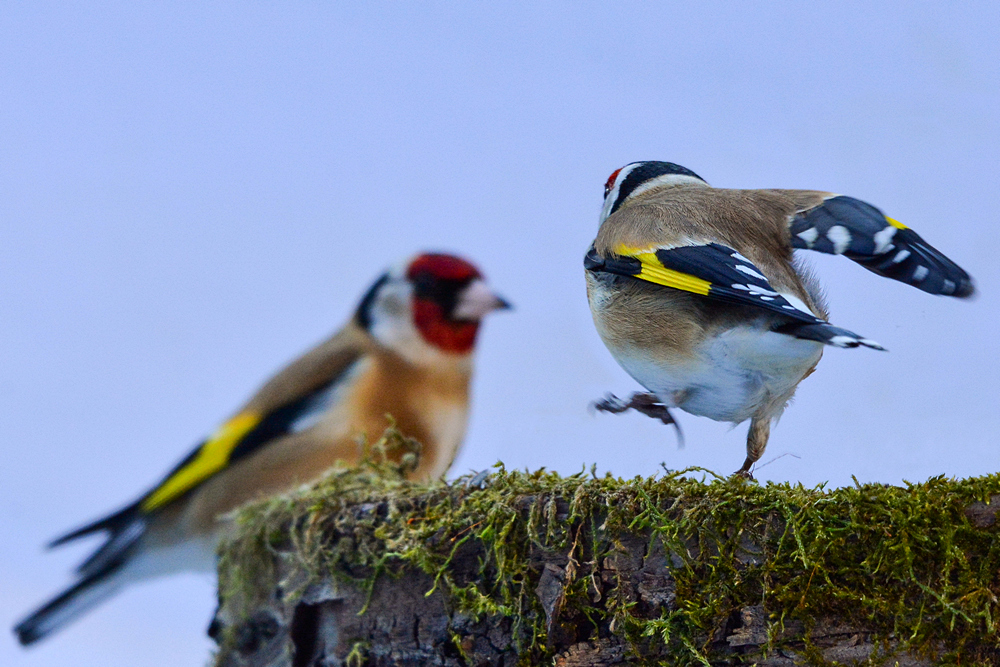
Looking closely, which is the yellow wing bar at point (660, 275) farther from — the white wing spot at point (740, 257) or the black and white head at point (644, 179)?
the black and white head at point (644, 179)

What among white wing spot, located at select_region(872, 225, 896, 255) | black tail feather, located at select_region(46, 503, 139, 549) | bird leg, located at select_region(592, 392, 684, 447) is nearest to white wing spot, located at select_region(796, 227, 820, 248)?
white wing spot, located at select_region(872, 225, 896, 255)

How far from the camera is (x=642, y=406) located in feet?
7.96

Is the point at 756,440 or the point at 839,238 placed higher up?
the point at 839,238

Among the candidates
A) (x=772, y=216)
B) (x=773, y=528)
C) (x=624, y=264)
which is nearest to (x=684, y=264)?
(x=624, y=264)

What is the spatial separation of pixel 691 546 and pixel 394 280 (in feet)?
8.82

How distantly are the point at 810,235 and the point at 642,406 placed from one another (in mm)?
620

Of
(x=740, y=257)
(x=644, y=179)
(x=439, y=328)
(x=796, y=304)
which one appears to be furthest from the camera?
(x=439, y=328)

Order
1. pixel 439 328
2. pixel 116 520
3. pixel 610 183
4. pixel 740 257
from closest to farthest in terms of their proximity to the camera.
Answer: pixel 740 257 → pixel 610 183 → pixel 116 520 → pixel 439 328

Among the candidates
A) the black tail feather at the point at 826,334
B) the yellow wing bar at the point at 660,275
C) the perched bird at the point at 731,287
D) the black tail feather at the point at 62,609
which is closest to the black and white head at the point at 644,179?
the perched bird at the point at 731,287

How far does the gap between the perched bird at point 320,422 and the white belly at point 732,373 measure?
1797 mm

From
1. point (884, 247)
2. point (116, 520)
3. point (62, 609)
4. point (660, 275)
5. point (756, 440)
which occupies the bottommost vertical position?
point (756, 440)

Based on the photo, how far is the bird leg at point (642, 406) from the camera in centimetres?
242

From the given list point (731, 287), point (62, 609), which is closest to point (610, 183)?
point (731, 287)

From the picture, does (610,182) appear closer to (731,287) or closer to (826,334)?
(731,287)
